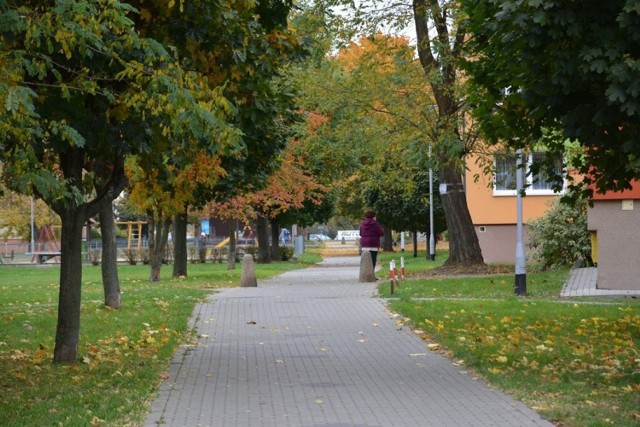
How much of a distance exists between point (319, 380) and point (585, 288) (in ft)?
39.0

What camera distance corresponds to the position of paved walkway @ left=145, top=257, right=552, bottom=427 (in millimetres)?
8828

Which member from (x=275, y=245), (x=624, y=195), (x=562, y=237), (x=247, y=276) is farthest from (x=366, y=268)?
(x=275, y=245)

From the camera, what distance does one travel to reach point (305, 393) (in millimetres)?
10188

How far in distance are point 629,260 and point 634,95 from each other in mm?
12598

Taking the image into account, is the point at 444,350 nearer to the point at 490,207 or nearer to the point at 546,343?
the point at 546,343

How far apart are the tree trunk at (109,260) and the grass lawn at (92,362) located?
0.84 ft

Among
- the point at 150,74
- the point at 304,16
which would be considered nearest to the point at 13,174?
the point at 150,74

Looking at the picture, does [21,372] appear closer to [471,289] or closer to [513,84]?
[513,84]

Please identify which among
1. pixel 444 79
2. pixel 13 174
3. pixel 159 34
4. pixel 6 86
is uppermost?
pixel 444 79

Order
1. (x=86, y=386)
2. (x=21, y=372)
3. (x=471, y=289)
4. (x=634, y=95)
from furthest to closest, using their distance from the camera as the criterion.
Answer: (x=471, y=289) < (x=21, y=372) < (x=86, y=386) < (x=634, y=95)

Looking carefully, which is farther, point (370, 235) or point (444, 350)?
point (370, 235)

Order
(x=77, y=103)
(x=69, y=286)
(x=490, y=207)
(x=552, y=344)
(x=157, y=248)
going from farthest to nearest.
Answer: (x=490, y=207), (x=157, y=248), (x=552, y=344), (x=69, y=286), (x=77, y=103)

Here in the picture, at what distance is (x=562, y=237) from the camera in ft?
99.1

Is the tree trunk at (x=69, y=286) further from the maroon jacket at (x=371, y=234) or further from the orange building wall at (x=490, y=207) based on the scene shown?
the orange building wall at (x=490, y=207)
